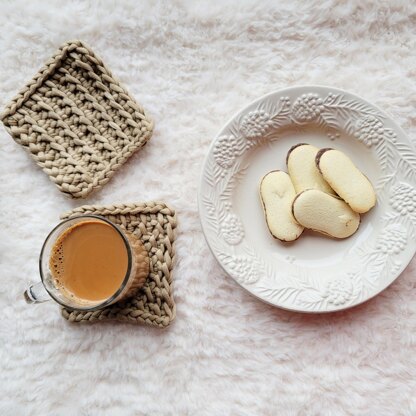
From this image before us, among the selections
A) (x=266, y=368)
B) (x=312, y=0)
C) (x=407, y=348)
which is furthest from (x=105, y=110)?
(x=407, y=348)

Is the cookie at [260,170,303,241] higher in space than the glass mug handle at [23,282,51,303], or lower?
higher

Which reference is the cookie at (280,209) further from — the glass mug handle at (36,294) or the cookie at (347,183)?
the glass mug handle at (36,294)

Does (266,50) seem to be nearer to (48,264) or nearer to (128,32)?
(128,32)

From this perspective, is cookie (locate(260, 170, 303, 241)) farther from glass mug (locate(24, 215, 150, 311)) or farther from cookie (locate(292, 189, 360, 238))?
glass mug (locate(24, 215, 150, 311))

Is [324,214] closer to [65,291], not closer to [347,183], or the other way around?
[347,183]

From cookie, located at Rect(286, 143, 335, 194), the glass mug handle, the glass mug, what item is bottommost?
the glass mug handle

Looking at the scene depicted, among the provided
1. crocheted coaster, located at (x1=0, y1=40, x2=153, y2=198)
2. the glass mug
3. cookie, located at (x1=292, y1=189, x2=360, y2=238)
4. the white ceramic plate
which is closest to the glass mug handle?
the glass mug
